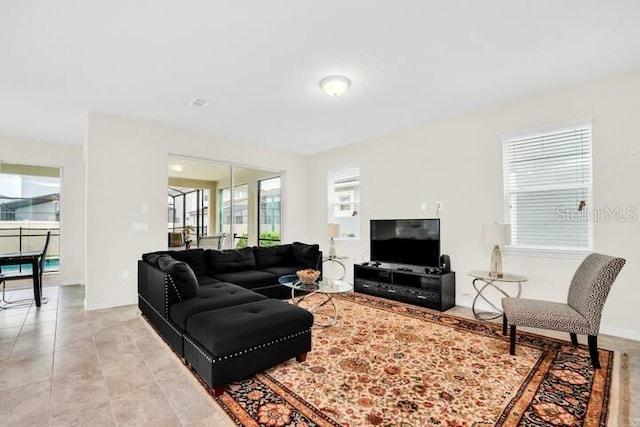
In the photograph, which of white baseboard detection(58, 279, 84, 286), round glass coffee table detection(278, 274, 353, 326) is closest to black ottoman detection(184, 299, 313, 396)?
round glass coffee table detection(278, 274, 353, 326)

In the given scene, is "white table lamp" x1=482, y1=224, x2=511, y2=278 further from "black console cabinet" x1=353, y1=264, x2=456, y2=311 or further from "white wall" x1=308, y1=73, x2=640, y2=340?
"black console cabinet" x1=353, y1=264, x2=456, y2=311

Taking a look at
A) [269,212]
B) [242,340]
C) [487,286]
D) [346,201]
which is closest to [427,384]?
[242,340]

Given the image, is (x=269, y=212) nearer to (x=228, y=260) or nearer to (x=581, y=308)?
(x=228, y=260)

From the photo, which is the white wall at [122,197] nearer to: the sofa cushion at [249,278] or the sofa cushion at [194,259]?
the sofa cushion at [194,259]

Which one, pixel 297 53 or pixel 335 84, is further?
pixel 335 84

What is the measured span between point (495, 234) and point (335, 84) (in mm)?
2544

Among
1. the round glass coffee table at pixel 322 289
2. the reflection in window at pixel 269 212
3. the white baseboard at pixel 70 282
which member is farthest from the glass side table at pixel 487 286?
the white baseboard at pixel 70 282

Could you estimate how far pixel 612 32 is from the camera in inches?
98.2

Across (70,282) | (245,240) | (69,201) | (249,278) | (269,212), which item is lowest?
(70,282)

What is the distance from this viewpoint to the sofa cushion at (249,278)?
4098mm

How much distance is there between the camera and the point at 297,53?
2797 millimetres

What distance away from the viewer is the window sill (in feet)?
11.2

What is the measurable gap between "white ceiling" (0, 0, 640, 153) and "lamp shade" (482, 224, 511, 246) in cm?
159

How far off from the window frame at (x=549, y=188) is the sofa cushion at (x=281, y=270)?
2977 millimetres
